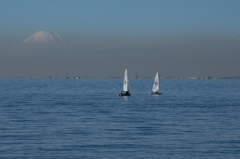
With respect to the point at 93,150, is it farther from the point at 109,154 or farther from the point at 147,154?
the point at 147,154

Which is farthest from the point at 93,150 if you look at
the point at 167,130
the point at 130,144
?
the point at 167,130

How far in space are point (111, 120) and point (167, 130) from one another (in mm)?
12382

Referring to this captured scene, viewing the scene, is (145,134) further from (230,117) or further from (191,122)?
(230,117)

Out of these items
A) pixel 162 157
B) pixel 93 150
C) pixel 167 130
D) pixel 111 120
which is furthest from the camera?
pixel 111 120

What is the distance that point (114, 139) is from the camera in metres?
39.7

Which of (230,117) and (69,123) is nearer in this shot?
(69,123)

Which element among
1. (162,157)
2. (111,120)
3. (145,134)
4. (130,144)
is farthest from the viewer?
(111,120)

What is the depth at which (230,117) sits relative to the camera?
61656mm

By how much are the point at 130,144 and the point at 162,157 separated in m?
5.64

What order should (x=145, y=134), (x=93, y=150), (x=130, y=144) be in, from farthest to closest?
(x=145, y=134), (x=130, y=144), (x=93, y=150)

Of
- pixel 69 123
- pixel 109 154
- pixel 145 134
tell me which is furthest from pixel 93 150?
pixel 69 123

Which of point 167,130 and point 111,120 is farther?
point 111,120

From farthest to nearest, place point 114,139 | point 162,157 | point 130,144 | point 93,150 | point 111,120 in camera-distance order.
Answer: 1. point 111,120
2. point 114,139
3. point 130,144
4. point 93,150
5. point 162,157

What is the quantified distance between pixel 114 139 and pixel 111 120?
17200mm
